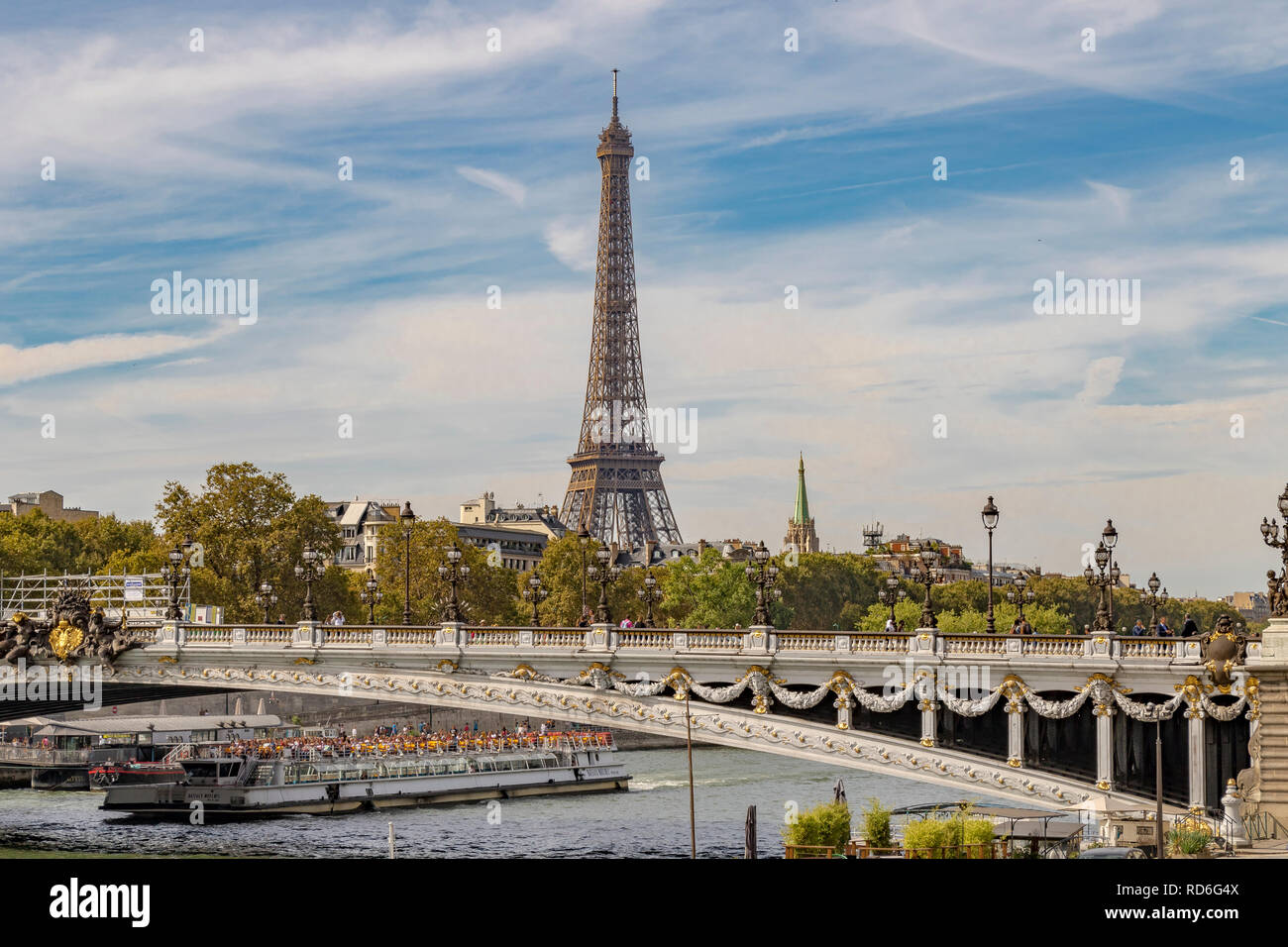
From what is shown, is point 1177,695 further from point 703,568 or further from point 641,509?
point 641,509

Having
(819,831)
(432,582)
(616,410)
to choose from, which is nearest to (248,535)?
(432,582)

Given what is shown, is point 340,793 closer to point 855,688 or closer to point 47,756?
point 47,756

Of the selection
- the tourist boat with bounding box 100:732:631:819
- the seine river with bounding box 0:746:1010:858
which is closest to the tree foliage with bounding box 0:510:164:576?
the seine river with bounding box 0:746:1010:858

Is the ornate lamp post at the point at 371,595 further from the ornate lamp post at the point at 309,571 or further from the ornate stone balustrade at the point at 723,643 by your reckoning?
the ornate stone balustrade at the point at 723,643
